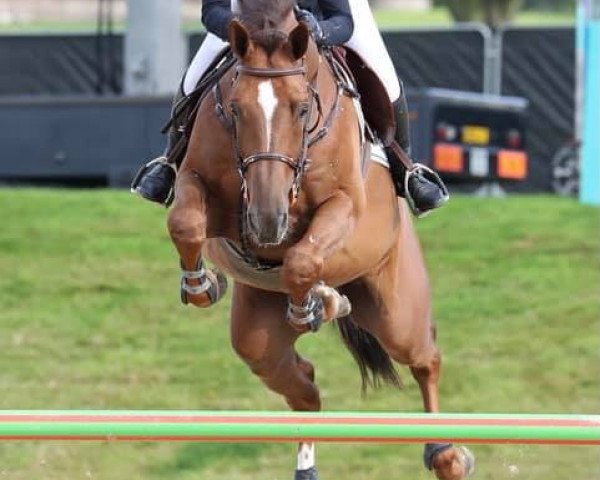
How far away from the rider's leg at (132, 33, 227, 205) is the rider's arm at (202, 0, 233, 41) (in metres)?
0.27

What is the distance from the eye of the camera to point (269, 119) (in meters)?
5.64

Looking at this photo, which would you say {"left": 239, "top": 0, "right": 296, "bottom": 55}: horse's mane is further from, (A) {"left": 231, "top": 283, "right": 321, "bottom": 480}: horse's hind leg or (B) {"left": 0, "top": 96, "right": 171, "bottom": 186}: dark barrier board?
(B) {"left": 0, "top": 96, "right": 171, "bottom": 186}: dark barrier board

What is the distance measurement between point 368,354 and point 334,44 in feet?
6.63

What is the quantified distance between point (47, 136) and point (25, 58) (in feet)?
12.1

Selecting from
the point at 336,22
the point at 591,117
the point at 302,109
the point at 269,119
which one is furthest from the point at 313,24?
the point at 591,117

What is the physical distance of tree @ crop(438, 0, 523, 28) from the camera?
3309cm

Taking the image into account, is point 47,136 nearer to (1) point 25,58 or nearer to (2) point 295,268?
(1) point 25,58

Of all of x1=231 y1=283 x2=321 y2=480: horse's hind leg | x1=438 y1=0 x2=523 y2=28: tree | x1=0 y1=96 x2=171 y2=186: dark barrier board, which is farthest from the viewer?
x1=438 y1=0 x2=523 y2=28: tree

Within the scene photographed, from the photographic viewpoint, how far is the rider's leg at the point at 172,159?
633cm

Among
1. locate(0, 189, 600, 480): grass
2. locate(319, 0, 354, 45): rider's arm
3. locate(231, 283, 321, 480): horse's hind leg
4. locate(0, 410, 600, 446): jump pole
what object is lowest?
locate(0, 189, 600, 480): grass

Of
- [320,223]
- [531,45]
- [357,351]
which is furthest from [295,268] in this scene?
[531,45]

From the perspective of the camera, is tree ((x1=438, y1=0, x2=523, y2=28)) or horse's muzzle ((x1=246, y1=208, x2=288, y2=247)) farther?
tree ((x1=438, y1=0, x2=523, y2=28))

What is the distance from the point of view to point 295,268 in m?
5.77

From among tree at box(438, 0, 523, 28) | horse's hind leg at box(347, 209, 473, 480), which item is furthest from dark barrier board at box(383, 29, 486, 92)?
tree at box(438, 0, 523, 28)
